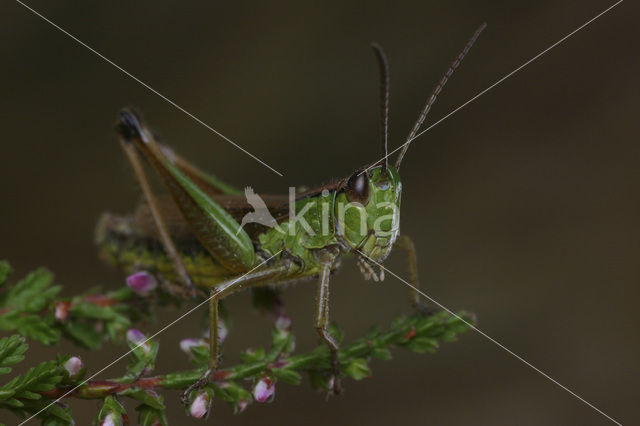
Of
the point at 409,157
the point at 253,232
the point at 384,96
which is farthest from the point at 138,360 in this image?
the point at 409,157

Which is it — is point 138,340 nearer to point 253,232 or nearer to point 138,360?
point 138,360

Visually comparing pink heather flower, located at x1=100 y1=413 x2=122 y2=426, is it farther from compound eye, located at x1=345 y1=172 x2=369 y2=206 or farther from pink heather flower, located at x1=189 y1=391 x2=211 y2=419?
compound eye, located at x1=345 y1=172 x2=369 y2=206

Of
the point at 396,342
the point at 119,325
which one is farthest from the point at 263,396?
the point at 119,325

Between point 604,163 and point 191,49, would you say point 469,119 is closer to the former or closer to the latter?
point 604,163

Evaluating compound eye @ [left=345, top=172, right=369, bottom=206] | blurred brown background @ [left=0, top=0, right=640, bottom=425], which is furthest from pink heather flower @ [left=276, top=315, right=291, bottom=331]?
blurred brown background @ [left=0, top=0, right=640, bottom=425]

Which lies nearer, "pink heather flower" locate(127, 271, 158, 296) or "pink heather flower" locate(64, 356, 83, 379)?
"pink heather flower" locate(64, 356, 83, 379)

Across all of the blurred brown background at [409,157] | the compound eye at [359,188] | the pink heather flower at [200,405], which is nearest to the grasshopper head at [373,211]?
the compound eye at [359,188]

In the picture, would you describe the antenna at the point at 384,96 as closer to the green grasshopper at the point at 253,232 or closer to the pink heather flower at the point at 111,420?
the green grasshopper at the point at 253,232
